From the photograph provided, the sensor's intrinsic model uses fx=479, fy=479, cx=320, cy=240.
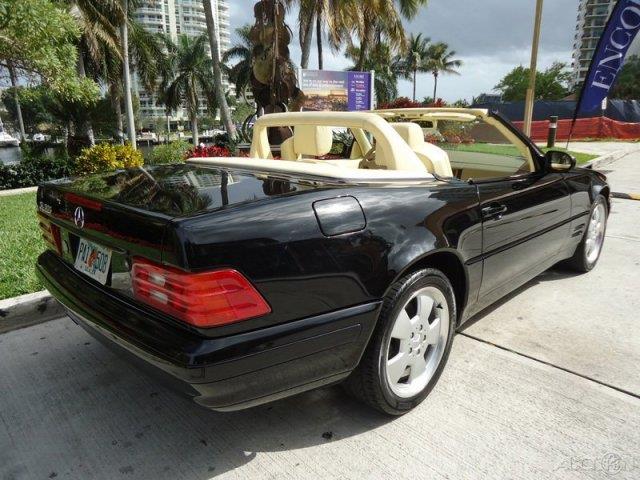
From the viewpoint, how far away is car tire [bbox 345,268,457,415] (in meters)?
2.04

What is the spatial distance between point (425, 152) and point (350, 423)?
5.17 feet

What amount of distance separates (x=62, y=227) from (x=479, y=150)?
2.85 meters

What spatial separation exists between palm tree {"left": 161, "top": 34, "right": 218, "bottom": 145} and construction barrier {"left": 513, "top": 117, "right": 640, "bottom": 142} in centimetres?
2829

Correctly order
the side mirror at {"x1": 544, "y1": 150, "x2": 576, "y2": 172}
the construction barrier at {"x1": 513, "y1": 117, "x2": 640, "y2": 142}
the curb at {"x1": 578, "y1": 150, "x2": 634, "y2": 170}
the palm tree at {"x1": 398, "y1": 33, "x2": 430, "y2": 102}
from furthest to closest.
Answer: the palm tree at {"x1": 398, "y1": 33, "x2": 430, "y2": 102} → the construction barrier at {"x1": 513, "y1": 117, "x2": 640, "y2": 142} → the curb at {"x1": 578, "y1": 150, "x2": 634, "y2": 170} → the side mirror at {"x1": 544, "y1": 150, "x2": 576, "y2": 172}

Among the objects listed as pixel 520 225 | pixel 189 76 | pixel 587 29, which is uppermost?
pixel 587 29

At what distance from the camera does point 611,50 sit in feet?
34.2

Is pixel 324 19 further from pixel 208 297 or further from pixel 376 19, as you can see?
pixel 208 297

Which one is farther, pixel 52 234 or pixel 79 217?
pixel 52 234

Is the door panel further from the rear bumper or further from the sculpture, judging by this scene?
the sculpture

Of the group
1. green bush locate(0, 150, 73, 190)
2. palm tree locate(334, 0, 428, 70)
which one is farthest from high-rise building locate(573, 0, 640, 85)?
green bush locate(0, 150, 73, 190)

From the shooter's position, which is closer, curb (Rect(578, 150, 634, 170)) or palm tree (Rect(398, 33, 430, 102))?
curb (Rect(578, 150, 634, 170))

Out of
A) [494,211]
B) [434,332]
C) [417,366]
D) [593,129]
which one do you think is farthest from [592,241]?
[593,129]

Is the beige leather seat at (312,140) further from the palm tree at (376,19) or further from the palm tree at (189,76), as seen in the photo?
the palm tree at (189,76)

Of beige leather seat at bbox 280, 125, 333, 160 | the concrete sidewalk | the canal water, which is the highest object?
beige leather seat at bbox 280, 125, 333, 160
